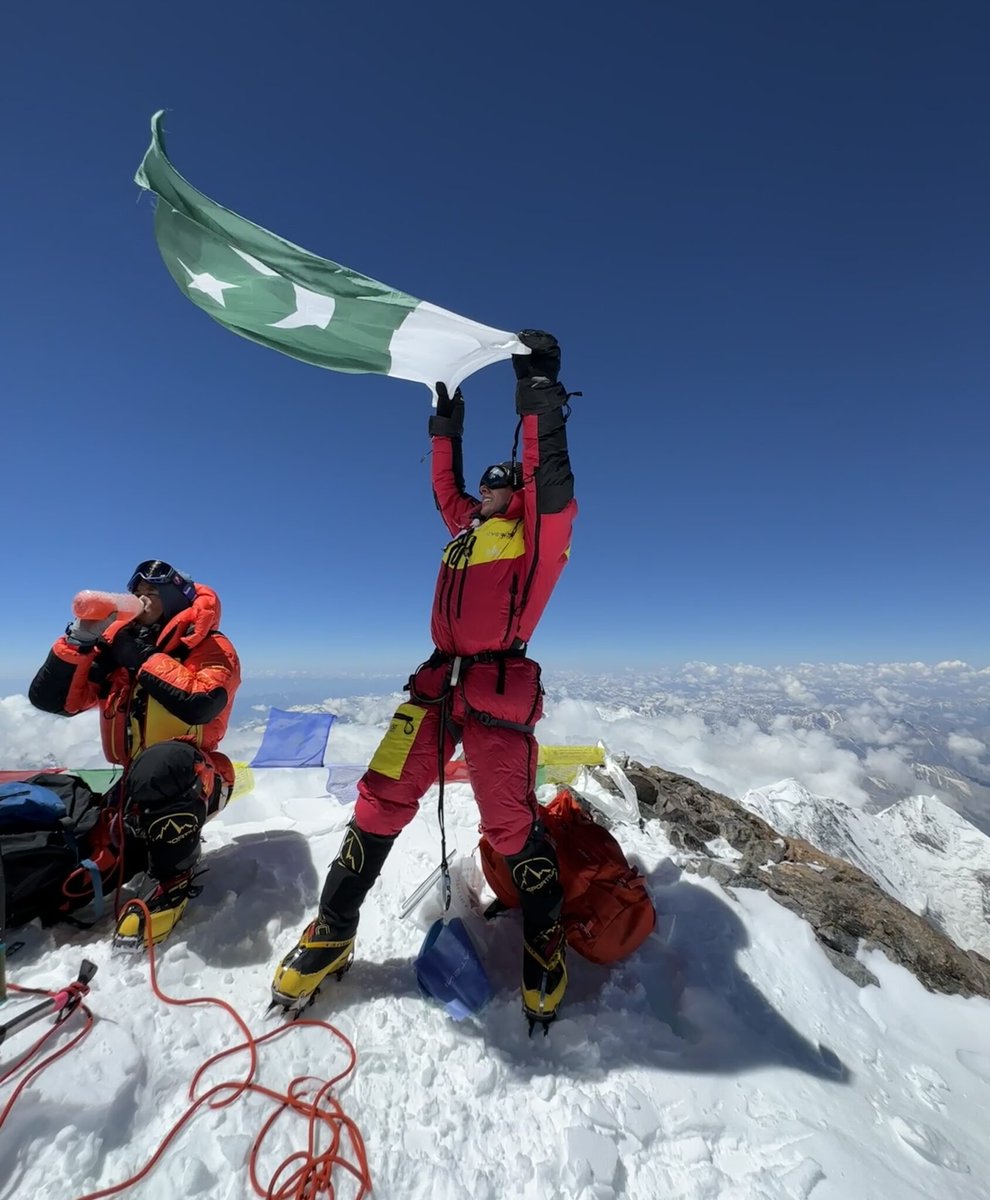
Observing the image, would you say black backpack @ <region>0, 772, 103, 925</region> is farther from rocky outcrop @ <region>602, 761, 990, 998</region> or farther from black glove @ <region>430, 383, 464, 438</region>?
rocky outcrop @ <region>602, 761, 990, 998</region>

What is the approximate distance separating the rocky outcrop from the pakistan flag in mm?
5661

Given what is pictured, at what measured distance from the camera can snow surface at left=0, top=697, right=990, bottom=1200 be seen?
2275 mm

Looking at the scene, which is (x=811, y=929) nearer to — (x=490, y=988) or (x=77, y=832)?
(x=490, y=988)

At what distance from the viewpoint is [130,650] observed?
12.6 feet

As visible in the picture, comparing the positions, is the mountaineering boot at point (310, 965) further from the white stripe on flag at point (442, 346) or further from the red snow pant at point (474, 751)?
the white stripe on flag at point (442, 346)

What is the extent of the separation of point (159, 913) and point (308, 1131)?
1.84 meters

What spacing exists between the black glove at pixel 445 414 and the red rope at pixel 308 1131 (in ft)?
14.3

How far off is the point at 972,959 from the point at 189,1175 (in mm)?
7635

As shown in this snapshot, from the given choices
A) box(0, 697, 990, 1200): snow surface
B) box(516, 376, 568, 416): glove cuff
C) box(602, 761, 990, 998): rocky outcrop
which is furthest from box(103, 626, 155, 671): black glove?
box(602, 761, 990, 998): rocky outcrop

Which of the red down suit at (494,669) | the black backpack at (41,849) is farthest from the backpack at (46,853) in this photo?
the red down suit at (494,669)

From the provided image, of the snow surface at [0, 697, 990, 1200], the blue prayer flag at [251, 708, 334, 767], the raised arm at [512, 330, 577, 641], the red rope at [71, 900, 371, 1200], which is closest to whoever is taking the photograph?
the red rope at [71, 900, 371, 1200]

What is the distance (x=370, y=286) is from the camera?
4504 mm

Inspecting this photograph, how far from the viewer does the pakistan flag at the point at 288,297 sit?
14.5 feet

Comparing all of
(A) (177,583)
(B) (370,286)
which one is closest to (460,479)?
(B) (370,286)
